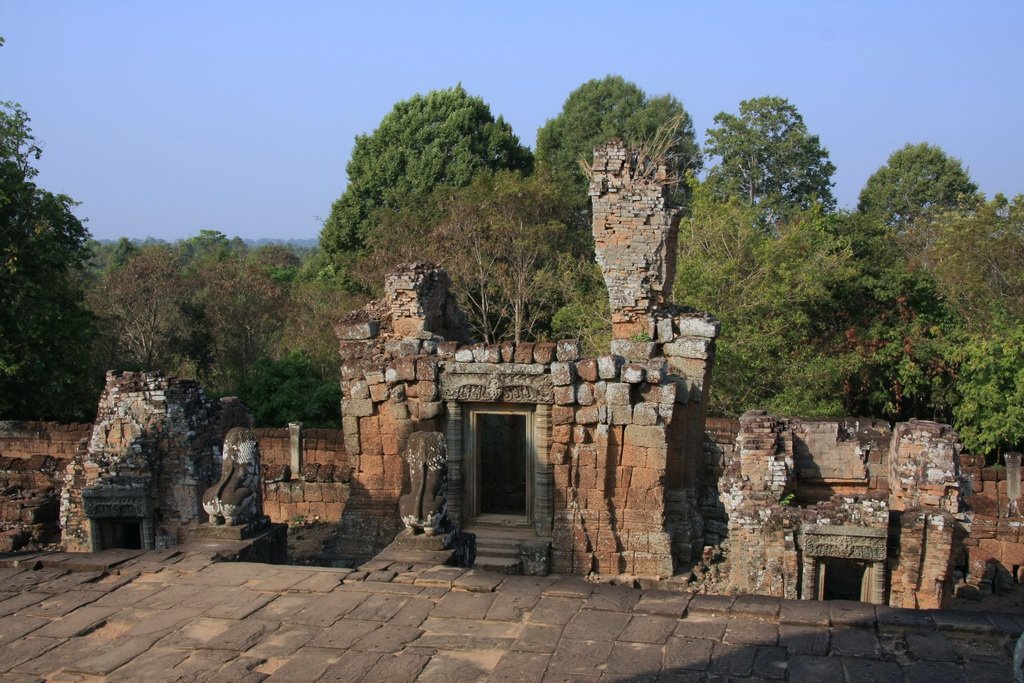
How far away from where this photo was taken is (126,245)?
151ft

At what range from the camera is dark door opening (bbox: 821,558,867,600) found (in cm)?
1141

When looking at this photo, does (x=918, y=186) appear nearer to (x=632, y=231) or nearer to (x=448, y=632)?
(x=632, y=231)

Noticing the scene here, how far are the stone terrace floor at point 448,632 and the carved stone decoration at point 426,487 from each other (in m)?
0.58

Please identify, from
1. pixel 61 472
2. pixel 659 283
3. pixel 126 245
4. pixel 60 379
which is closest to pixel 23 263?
pixel 60 379

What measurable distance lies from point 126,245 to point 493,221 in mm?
27505

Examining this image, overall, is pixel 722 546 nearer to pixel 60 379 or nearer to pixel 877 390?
pixel 877 390

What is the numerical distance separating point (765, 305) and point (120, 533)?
41.4ft

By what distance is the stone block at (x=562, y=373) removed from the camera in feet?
36.2

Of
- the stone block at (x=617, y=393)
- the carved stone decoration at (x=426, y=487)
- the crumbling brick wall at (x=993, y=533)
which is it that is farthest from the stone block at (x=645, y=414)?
the crumbling brick wall at (x=993, y=533)

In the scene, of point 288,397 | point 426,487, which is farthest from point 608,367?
point 288,397

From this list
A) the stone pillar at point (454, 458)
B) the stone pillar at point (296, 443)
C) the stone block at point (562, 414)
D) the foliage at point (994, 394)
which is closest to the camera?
the stone block at point (562, 414)

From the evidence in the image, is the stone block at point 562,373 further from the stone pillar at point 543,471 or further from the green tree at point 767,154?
the green tree at point 767,154

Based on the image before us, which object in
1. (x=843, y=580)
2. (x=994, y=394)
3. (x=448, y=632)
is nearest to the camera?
(x=448, y=632)

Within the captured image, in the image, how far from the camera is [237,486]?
8992 mm
